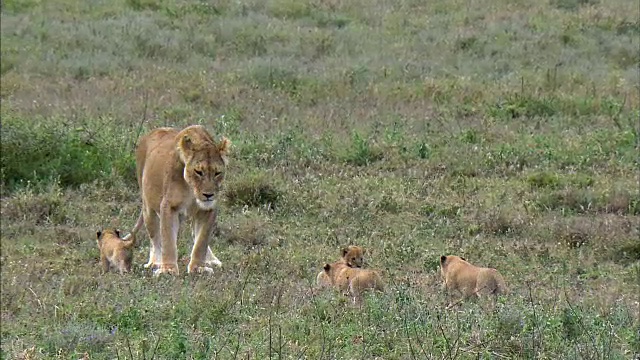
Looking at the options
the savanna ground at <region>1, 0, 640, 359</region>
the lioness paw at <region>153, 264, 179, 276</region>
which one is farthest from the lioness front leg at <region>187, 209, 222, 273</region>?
the savanna ground at <region>1, 0, 640, 359</region>

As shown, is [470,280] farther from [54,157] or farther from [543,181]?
[54,157]

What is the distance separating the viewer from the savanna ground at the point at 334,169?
6734 millimetres

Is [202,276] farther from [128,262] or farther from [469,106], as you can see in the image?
[469,106]

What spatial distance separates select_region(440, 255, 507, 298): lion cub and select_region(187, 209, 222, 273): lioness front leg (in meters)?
1.73

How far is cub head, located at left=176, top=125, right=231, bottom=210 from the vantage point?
8.53 meters

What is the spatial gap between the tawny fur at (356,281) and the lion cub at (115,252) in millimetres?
1581

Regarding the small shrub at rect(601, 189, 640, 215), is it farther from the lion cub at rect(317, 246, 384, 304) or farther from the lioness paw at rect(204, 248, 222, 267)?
the lioness paw at rect(204, 248, 222, 267)

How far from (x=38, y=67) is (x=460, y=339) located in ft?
43.1

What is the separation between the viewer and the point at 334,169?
12727 mm

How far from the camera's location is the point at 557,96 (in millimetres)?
16438

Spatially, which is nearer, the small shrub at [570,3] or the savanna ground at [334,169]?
the savanna ground at [334,169]

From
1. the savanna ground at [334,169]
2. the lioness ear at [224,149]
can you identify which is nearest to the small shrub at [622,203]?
the savanna ground at [334,169]

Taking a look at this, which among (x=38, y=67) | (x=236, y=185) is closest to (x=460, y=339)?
(x=236, y=185)

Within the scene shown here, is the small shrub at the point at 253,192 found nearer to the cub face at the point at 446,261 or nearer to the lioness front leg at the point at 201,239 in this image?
the lioness front leg at the point at 201,239
